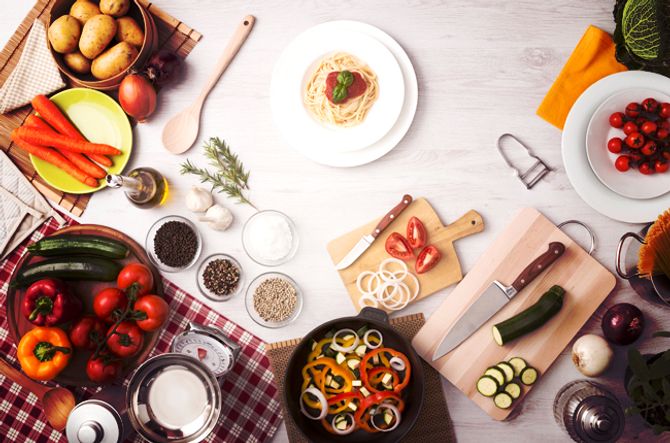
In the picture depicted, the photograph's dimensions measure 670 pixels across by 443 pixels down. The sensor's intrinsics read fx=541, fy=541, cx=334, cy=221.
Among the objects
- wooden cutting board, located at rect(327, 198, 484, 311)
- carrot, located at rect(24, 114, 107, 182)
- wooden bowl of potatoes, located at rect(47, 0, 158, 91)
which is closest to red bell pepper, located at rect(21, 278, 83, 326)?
carrot, located at rect(24, 114, 107, 182)

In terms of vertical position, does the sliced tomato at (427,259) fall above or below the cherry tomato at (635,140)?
below

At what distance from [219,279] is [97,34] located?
1.01 meters

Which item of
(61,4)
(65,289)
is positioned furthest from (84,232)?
(61,4)

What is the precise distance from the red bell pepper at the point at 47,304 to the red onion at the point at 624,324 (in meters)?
1.99

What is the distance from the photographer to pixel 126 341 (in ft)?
6.33

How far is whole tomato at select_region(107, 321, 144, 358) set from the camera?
1.95 m

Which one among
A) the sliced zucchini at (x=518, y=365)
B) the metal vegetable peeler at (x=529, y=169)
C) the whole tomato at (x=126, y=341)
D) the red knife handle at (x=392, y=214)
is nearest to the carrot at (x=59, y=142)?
the whole tomato at (x=126, y=341)

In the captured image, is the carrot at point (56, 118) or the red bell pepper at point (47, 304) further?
the carrot at point (56, 118)

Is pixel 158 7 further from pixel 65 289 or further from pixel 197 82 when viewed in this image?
pixel 65 289

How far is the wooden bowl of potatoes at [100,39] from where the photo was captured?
201cm

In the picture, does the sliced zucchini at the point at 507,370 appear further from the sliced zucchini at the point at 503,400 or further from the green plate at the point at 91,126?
the green plate at the point at 91,126

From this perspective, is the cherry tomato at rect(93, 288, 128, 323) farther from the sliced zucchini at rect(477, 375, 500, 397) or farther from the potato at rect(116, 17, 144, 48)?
the sliced zucchini at rect(477, 375, 500, 397)

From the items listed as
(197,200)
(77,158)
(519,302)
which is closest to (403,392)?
(519,302)

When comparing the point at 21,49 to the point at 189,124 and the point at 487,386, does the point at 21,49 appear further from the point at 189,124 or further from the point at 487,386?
the point at 487,386
